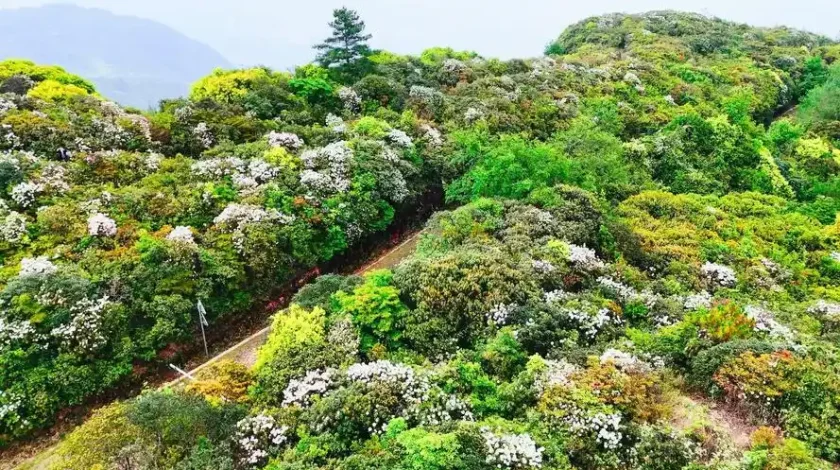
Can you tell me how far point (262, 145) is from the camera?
22.7 metres

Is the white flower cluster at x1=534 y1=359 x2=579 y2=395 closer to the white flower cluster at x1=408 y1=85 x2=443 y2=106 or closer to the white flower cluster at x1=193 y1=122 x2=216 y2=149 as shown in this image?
the white flower cluster at x1=193 y1=122 x2=216 y2=149

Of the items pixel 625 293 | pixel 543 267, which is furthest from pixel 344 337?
pixel 625 293

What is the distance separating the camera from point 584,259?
53.0 ft

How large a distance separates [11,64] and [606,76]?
121 feet

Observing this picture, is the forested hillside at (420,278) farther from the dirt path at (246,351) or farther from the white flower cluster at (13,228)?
the dirt path at (246,351)

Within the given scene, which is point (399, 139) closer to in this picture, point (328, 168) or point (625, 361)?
point (328, 168)

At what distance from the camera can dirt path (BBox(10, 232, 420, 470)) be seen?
1306 centimetres

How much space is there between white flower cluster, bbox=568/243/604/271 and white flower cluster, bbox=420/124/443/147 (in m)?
11.0

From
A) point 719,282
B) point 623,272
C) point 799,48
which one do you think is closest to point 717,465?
point 623,272

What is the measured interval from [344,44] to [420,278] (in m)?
23.9

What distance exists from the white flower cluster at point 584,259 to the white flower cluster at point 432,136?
11.0 m

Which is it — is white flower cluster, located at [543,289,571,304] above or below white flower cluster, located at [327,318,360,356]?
above

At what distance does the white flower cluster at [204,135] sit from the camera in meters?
23.8

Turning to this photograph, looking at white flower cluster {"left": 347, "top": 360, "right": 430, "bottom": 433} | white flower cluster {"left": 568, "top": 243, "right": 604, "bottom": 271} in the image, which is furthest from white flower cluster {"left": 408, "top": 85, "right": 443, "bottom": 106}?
white flower cluster {"left": 347, "top": 360, "right": 430, "bottom": 433}
